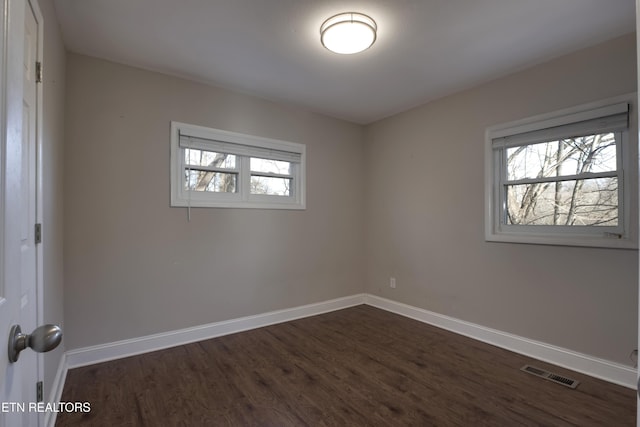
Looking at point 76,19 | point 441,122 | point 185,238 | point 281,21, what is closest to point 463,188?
point 441,122

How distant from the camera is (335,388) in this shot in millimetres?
Result: 2174

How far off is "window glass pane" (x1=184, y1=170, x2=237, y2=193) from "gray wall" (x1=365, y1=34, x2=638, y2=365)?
1955 millimetres

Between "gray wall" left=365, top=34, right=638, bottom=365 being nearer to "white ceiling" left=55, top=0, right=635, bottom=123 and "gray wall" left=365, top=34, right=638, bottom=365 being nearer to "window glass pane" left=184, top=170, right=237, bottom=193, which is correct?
"white ceiling" left=55, top=0, right=635, bottom=123

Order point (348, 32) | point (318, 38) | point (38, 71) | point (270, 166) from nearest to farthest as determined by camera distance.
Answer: point (38, 71) → point (348, 32) → point (318, 38) → point (270, 166)

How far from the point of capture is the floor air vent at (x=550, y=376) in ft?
7.36

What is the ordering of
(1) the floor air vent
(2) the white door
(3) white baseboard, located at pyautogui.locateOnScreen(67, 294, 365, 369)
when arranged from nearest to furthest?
(2) the white door < (1) the floor air vent < (3) white baseboard, located at pyautogui.locateOnScreen(67, 294, 365, 369)

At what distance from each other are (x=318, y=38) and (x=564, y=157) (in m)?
2.32

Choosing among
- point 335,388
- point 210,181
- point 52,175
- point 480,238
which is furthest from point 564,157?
point 52,175

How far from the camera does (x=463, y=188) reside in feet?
10.6

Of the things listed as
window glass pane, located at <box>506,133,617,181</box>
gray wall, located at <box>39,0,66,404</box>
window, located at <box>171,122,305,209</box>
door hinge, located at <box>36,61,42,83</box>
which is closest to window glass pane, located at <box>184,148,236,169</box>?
window, located at <box>171,122,305,209</box>

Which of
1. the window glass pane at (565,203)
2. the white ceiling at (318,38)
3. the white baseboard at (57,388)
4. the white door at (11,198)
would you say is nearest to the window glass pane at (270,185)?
the white ceiling at (318,38)

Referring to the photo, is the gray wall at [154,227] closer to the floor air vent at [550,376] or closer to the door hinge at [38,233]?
the door hinge at [38,233]

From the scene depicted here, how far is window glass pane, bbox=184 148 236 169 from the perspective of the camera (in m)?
3.03

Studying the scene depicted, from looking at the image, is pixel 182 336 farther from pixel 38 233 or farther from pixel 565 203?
pixel 565 203
